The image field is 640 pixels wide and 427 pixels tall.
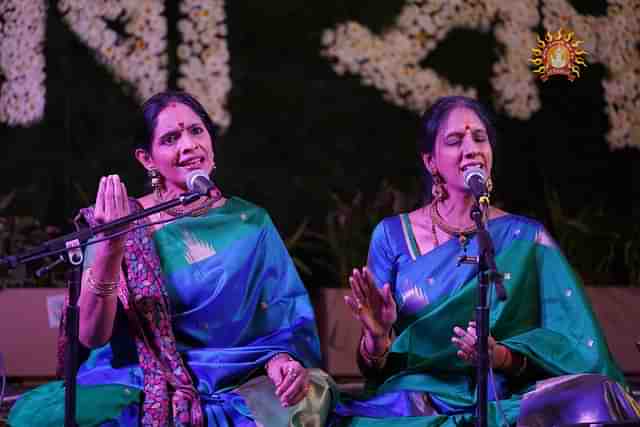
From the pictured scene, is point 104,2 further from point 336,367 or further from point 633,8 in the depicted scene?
point 633,8

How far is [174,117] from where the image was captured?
3.88 metres

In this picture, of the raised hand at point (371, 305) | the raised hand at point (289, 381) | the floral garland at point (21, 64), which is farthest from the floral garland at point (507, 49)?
the raised hand at point (289, 381)

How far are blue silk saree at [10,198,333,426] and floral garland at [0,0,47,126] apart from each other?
9.12 feet

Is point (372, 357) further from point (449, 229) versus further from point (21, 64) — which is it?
point (21, 64)

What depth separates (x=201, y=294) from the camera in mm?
3762

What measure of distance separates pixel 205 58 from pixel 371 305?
3.41 metres

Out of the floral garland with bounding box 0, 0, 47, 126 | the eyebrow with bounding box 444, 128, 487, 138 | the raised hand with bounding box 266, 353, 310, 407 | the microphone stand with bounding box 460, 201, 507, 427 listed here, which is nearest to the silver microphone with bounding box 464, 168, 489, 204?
the microphone stand with bounding box 460, 201, 507, 427

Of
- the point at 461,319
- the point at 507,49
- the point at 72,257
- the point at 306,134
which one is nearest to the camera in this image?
the point at 72,257

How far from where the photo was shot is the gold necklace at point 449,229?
13.0 feet

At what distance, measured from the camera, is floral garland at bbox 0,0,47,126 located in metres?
6.34

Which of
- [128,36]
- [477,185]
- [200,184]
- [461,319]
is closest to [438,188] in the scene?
[461,319]

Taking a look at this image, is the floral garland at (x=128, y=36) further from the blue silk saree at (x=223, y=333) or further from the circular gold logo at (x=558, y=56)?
the blue silk saree at (x=223, y=333)

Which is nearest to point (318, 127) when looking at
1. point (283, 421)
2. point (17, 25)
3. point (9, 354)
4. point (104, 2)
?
point (104, 2)

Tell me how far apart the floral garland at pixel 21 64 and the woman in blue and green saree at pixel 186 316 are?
2.64m
